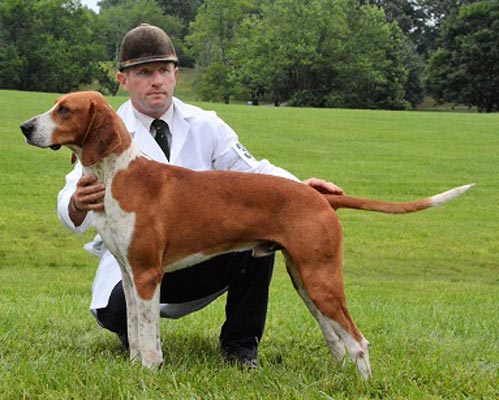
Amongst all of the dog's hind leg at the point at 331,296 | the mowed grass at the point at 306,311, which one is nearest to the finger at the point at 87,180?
the mowed grass at the point at 306,311

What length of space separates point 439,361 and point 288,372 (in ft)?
3.04

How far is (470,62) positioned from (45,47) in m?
32.7

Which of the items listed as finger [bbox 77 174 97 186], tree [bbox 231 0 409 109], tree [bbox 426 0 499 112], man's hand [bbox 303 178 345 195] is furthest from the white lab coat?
tree [bbox 426 0 499 112]

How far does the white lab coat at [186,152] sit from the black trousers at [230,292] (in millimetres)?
118

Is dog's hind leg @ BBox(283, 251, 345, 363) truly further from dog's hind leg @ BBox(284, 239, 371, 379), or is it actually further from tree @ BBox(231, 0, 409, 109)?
tree @ BBox(231, 0, 409, 109)

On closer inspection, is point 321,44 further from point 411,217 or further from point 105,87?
point 411,217

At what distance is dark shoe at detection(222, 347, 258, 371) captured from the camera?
4.66m

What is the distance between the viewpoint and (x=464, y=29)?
6191 cm

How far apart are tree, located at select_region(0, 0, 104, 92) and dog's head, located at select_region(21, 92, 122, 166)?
55294 mm

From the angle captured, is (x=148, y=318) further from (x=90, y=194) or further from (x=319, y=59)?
(x=319, y=59)

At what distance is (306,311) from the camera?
6.52 meters

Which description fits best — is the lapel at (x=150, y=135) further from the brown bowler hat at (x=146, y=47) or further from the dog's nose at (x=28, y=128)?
the dog's nose at (x=28, y=128)

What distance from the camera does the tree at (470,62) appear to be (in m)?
58.5

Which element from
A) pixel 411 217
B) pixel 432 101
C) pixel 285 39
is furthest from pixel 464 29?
pixel 411 217
